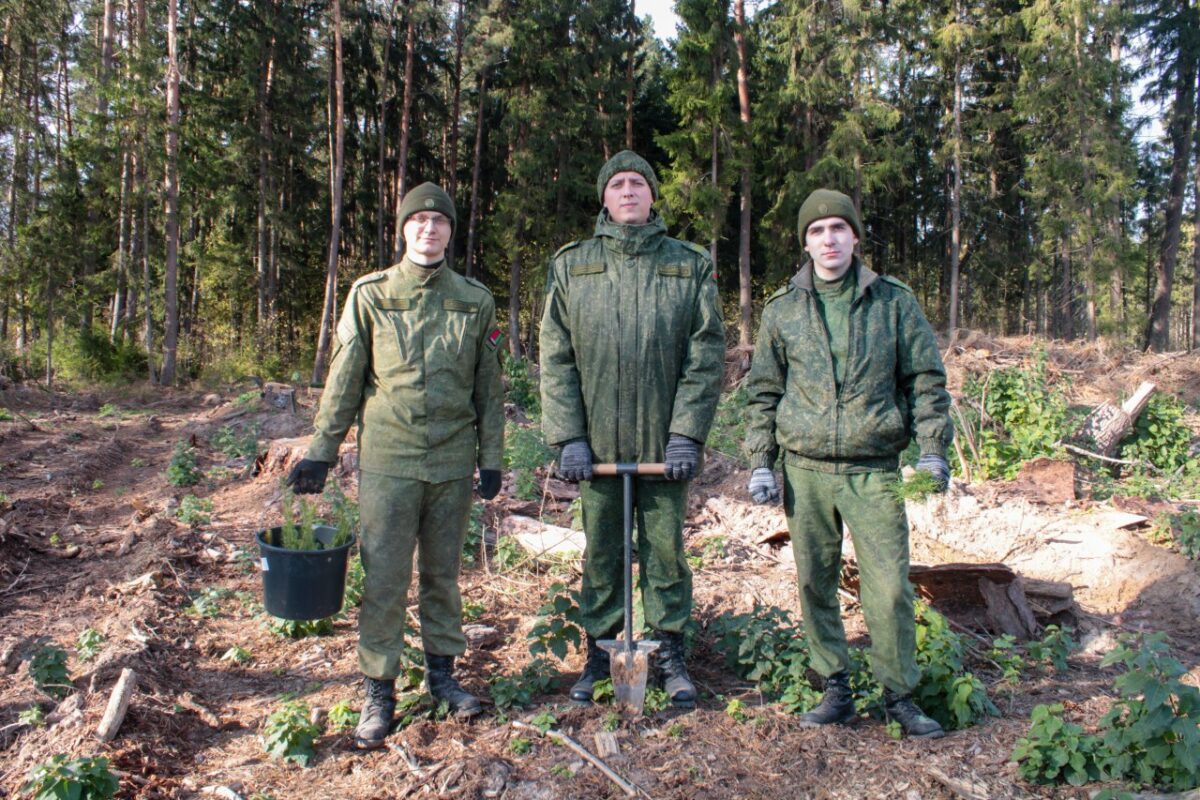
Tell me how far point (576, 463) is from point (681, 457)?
1.45 feet

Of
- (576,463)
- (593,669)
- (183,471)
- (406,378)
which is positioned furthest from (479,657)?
(183,471)

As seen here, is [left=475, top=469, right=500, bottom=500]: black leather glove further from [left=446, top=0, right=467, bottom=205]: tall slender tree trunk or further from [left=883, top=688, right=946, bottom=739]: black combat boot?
[left=446, top=0, right=467, bottom=205]: tall slender tree trunk

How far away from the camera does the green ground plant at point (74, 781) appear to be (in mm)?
2604

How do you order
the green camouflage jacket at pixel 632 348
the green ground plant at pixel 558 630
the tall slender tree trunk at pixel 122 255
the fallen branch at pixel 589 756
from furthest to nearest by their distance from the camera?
the tall slender tree trunk at pixel 122 255 → the green ground plant at pixel 558 630 → the green camouflage jacket at pixel 632 348 → the fallen branch at pixel 589 756

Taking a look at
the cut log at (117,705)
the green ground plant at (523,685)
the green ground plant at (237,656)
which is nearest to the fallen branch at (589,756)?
the green ground plant at (523,685)

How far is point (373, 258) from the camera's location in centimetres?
3092

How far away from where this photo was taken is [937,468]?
3.20 metres

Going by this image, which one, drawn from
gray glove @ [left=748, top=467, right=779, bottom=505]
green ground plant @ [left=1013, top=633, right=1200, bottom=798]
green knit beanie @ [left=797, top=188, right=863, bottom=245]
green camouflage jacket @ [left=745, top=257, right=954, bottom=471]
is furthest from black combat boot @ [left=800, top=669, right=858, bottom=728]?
green knit beanie @ [left=797, top=188, right=863, bottom=245]

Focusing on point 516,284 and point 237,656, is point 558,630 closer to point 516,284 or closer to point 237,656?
point 237,656

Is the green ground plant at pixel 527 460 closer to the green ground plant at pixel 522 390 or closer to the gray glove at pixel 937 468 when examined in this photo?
the gray glove at pixel 937 468

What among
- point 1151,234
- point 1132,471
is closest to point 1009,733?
point 1132,471

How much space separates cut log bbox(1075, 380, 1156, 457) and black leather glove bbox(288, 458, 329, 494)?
7778 millimetres

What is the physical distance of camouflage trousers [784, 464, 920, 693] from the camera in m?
3.28

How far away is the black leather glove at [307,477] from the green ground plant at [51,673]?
1.42m
